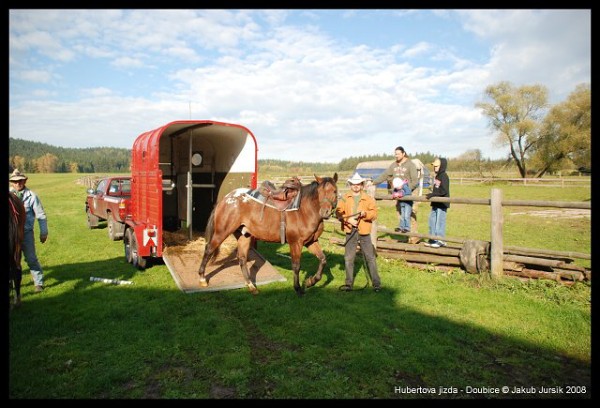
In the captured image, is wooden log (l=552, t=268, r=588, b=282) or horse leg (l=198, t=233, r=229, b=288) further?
horse leg (l=198, t=233, r=229, b=288)

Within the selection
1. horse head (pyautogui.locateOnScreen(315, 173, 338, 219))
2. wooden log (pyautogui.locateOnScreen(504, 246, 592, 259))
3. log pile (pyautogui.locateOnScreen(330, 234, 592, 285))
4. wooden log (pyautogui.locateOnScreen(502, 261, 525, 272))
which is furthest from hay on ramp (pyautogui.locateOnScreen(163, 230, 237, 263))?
wooden log (pyautogui.locateOnScreen(504, 246, 592, 259))

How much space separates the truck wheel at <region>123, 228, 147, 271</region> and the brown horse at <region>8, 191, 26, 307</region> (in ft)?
7.25

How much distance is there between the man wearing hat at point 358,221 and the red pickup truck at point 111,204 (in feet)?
22.8

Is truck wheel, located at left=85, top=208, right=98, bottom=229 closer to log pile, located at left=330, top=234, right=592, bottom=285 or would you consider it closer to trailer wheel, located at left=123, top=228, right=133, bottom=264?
trailer wheel, located at left=123, top=228, right=133, bottom=264

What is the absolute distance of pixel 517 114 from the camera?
42094 mm

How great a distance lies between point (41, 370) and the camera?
391 centimetres

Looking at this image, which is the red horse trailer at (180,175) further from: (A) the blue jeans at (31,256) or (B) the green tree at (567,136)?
(B) the green tree at (567,136)

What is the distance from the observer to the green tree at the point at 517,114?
40969 mm

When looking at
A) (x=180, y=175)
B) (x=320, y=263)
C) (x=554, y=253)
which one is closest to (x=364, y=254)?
(x=320, y=263)

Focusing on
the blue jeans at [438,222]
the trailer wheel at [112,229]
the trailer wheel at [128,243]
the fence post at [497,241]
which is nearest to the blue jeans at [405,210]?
the blue jeans at [438,222]

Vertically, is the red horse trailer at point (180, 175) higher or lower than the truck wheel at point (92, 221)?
higher

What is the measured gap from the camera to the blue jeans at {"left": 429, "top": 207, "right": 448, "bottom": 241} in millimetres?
8508

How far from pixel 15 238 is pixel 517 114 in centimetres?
4832

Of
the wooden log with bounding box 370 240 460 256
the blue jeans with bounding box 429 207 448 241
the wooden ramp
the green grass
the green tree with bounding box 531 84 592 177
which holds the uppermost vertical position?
the green tree with bounding box 531 84 592 177
